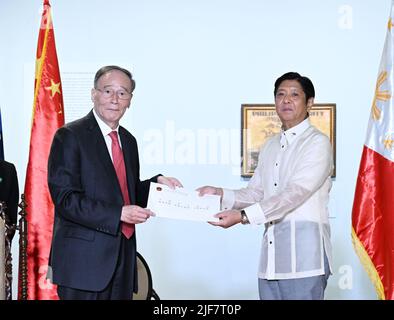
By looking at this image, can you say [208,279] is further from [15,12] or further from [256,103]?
[15,12]

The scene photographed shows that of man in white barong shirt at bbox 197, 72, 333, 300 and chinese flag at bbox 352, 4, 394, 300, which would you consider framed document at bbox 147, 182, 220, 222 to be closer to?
man in white barong shirt at bbox 197, 72, 333, 300

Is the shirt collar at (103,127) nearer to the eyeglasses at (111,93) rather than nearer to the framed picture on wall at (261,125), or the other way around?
the eyeglasses at (111,93)

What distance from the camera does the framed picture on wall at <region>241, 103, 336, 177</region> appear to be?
4652 millimetres

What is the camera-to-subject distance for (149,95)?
15.5ft

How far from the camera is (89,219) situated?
2.43 m

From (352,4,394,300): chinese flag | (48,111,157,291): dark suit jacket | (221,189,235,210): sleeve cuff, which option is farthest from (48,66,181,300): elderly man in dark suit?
(352,4,394,300): chinese flag

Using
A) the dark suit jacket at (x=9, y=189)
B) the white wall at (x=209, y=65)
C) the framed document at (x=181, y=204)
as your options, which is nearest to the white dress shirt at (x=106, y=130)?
the framed document at (x=181, y=204)

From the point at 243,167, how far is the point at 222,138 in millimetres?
254

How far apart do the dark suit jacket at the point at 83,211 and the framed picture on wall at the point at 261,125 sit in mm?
2249

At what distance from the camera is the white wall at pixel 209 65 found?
4680mm

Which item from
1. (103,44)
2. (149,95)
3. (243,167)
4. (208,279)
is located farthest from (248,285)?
(103,44)

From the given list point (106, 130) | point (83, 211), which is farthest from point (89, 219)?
point (106, 130)

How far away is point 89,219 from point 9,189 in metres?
1.31
